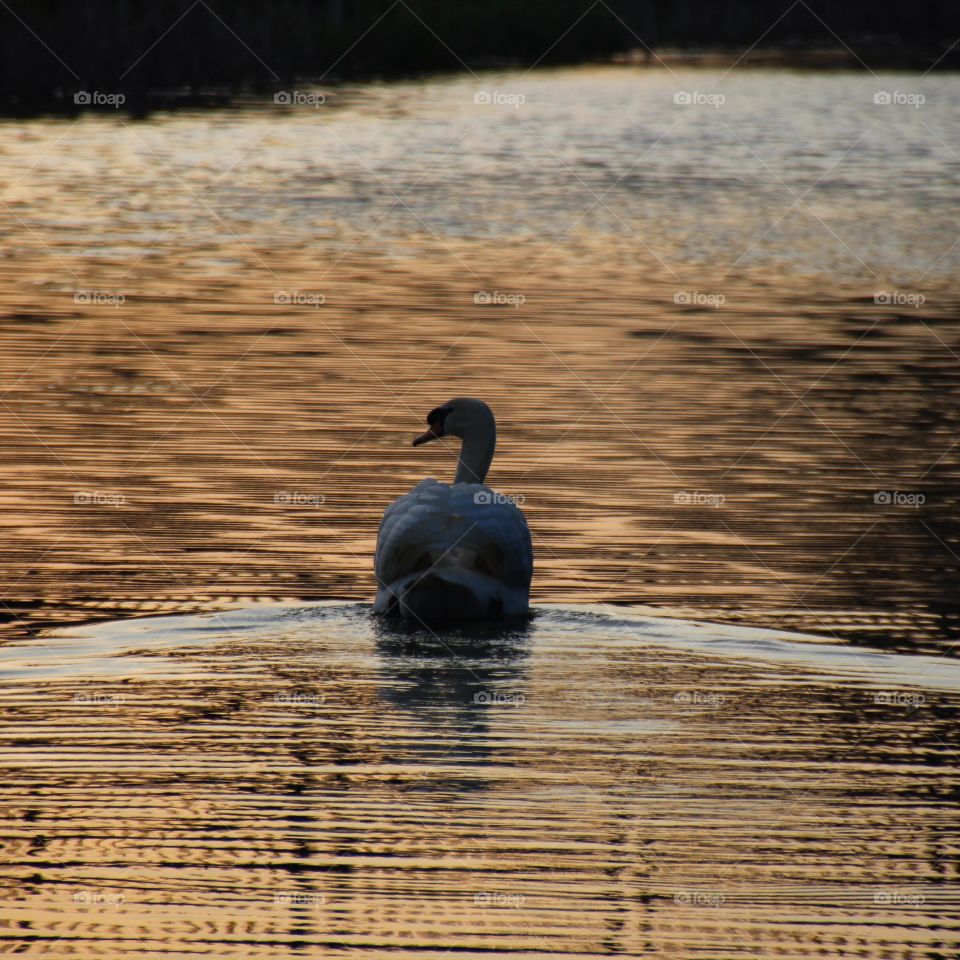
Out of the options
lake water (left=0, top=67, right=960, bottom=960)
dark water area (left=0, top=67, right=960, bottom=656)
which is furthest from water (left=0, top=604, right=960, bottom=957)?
dark water area (left=0, top=67, right=960, bottom=656)

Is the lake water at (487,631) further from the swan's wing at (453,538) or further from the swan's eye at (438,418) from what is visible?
the swan's eye at (438,418)

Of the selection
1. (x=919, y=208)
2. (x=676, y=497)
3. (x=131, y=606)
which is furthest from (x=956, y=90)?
(x=131, y=606)

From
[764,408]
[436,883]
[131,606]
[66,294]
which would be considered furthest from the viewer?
[66,294]

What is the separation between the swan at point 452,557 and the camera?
11211 mm

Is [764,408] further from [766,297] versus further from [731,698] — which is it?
[731,698]

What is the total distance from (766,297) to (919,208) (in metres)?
9.35

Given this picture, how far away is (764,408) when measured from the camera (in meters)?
17.7

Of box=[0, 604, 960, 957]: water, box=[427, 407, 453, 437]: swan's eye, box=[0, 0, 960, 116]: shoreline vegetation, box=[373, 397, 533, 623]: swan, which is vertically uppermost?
box=[0, 0, 960, 116]: shoreline vegetation

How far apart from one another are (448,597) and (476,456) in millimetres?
1879

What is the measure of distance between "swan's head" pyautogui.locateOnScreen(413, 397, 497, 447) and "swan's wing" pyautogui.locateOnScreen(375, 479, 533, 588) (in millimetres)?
1545

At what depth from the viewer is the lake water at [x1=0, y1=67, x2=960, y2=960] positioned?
7352 mm

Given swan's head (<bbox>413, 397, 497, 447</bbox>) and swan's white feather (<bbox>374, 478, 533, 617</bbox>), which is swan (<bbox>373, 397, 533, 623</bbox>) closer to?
swan's white feather (<bbox>374, 478, 533, 617</bbox>)

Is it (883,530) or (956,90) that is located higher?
(956,90)

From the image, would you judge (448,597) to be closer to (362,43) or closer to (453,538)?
(453,538)
